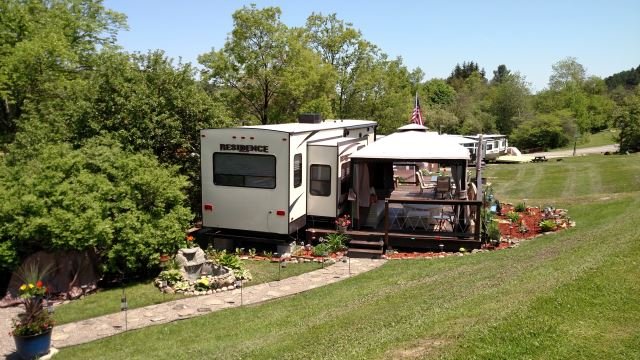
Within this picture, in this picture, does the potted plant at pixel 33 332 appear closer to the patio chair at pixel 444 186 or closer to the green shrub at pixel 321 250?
the green shrub at pixel 321 250

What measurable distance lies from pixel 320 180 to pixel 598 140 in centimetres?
5906

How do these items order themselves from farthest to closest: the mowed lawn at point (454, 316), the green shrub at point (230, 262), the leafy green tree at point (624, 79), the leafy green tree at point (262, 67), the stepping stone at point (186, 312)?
1. the leafy green tree at point (624, 79)
2. the leafy green tree at point (262, 67)
3. the green shrub at point (230, 262)
4. the stepping stone at point (186, 312)
5. the mowed lawn at point (454, 316)

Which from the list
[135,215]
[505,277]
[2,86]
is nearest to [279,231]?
[135,215]

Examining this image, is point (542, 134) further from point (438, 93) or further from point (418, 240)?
point (418, 240)

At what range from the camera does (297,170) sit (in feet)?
44.6

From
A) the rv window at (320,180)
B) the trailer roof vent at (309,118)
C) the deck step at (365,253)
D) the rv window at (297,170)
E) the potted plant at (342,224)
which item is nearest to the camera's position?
the deck step at (365,253)

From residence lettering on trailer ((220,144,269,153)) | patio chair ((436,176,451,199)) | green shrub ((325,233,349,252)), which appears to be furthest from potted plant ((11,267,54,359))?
patio chair ((436,176,451,199))

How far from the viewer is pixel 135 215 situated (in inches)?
448

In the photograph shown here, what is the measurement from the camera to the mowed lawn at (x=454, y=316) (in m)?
5.47

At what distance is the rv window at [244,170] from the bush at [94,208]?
4.06 feet

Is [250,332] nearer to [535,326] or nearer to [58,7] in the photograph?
[535,326]

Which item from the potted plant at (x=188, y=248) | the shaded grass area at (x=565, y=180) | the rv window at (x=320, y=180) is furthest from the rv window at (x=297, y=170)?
the shaded grass area at (x=565, y=180)

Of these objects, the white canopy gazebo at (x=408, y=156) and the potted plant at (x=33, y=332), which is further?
the white canopy gazebo at (x=408, y=156)

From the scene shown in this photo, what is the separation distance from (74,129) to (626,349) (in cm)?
1520
